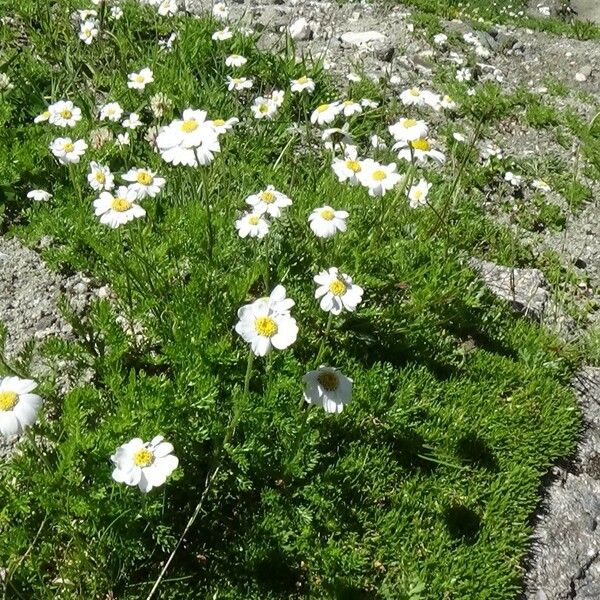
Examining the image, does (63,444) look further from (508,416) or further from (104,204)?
(508,416)

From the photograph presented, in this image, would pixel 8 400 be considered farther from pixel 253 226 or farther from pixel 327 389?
pixel 253 226

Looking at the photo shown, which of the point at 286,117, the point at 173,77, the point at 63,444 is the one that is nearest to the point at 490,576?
the point at 63,444

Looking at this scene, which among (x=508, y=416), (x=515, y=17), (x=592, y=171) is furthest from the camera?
(x=515, y=17)

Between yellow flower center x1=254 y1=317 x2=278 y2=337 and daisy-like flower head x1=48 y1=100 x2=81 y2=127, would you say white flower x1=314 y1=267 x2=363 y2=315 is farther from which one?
daisy-like flower head x1=48 y1=100 x2=81 y2=127

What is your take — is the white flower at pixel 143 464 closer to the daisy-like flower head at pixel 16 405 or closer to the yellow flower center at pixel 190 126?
the daisy-like flower head at pixel 16 405

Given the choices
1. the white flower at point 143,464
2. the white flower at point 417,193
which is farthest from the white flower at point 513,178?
the white flower at point 143,464

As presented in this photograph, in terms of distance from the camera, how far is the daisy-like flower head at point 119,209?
9.45 ft

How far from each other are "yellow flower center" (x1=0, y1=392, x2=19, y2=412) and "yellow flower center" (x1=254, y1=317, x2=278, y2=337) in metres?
0.74

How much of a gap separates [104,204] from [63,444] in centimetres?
109

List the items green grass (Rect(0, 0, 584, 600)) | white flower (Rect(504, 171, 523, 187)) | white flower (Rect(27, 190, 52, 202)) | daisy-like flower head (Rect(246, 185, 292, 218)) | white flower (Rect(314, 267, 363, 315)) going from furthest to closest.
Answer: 1. white flower (Rect(504, 171, 523, 187))
2. white flower (Rect(27, 190, 52, 202))
3. daisy-like flower head (Rect(246, 185, 292, 218))
4. white flower (Rect(314, 267, 363, 315))
5. green grass (Rect(0, 0, 584, 600))

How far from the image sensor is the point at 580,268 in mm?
4754

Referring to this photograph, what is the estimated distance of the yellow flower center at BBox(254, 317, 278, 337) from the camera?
225cm

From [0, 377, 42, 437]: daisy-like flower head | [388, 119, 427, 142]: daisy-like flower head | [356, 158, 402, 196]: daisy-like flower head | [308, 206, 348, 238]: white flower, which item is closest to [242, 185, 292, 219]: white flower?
[308, 206, 348, 238]: white flower

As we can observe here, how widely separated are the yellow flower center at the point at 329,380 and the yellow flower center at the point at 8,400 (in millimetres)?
947
